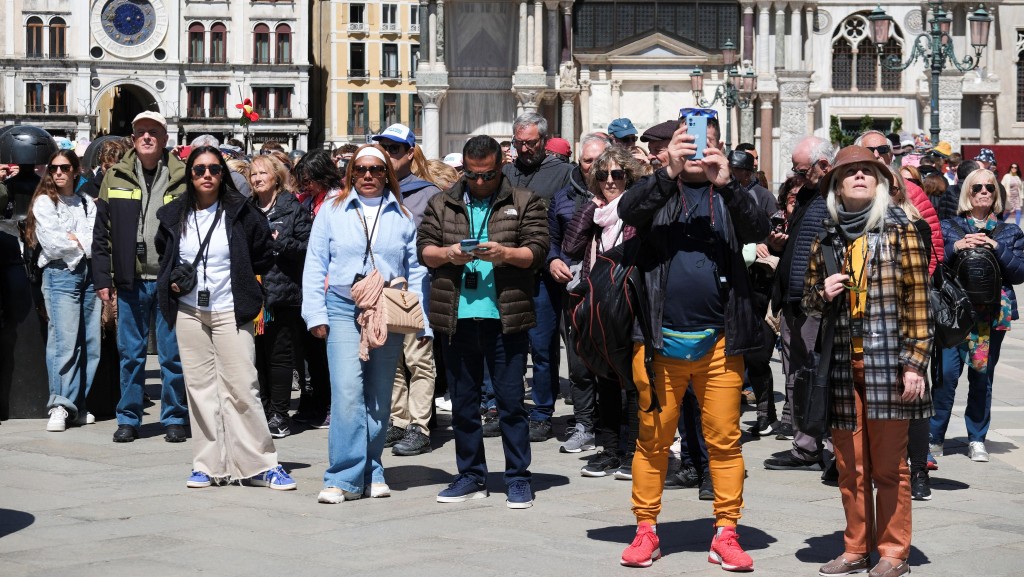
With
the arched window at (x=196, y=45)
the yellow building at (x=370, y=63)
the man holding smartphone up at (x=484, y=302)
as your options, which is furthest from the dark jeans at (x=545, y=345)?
the arched window at (x=196, y=45)

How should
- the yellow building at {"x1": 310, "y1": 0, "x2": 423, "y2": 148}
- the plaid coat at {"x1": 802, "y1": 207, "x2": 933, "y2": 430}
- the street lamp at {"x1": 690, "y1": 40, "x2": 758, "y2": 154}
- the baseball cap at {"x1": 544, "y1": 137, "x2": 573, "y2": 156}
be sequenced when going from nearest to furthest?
the plaid coat at {"x1": 802, "y1": 207, "x2": 933, "y2": 430} → the baseball cap at {"x1": 544, "y1": 137, "x2": 573, "y2": 156} → the street lamp at {"x1": 690, "y1": 40, "x2": 758, "y2": 154} → the yellow building at {"x1": 310, "y1": 0, "x2": 423, "y2": 148}

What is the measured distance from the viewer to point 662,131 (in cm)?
918

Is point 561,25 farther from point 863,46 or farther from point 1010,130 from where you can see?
point 1010,130

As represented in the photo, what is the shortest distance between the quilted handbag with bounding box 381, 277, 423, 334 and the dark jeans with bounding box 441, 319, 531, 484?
201 mm

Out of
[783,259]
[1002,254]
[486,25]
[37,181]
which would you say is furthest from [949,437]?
[486,25]

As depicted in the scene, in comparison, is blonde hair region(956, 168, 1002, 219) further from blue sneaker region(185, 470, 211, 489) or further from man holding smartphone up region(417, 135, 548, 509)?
blue sneaker region(185, 470, 211, 489)

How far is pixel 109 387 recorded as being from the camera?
1177 cm

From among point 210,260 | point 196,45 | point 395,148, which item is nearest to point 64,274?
point 210,260

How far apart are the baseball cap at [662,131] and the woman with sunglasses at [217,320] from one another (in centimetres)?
247

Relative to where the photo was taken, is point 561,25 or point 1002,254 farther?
point 561,25

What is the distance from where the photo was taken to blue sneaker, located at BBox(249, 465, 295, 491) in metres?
8.92

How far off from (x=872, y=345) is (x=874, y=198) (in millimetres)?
663

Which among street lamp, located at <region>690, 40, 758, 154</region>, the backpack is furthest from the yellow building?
the backpack

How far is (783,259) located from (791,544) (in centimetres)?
168
